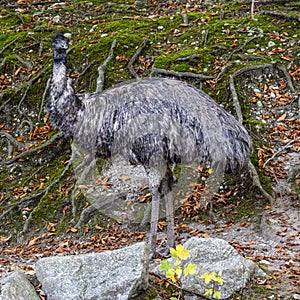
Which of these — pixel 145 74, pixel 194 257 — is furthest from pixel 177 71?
pixel 194 257

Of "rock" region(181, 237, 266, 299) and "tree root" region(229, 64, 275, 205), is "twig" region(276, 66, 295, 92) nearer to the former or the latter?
"tree root" region(229, 64, 275, 205)

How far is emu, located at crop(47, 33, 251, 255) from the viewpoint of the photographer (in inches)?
204

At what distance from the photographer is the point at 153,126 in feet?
16.9

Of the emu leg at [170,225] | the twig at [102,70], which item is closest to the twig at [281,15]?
the twig at [102,70]

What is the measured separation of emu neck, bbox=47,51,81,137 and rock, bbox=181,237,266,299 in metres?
1.60

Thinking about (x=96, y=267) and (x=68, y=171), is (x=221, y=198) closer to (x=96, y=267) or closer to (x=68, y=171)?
(x=68, y=171)

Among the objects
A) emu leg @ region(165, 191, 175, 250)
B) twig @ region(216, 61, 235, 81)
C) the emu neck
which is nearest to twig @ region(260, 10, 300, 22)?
twig @ region(216, 61, 235, 81)

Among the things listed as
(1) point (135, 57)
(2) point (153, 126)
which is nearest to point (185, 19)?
(1) point (135, 57)

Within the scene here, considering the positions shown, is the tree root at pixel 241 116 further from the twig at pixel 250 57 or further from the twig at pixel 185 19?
the twig at pixel 185 19

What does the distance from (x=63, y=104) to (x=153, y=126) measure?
891 millimetres

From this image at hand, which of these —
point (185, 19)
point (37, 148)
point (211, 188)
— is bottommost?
point (211, 188)

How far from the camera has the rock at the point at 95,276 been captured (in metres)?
4.35

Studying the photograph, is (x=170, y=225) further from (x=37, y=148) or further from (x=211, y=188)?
(x=37, y=148)

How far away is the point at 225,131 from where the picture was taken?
537 cm
